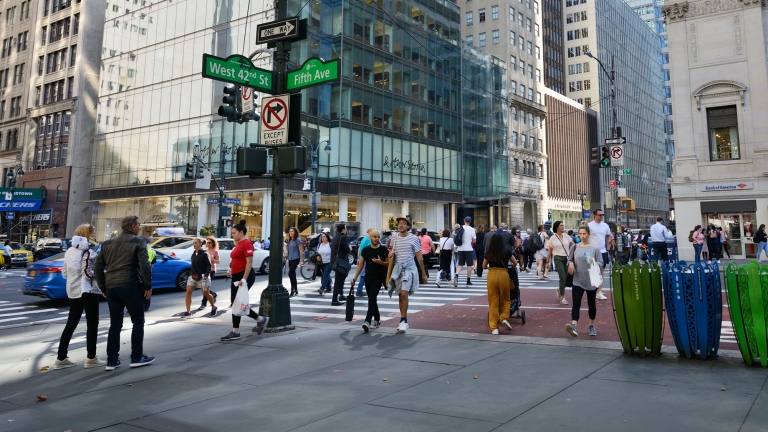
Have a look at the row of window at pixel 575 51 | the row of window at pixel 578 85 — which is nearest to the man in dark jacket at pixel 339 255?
the row of window at pixel 575 51

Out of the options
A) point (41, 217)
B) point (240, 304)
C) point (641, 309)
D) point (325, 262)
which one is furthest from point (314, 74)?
point (41, 217)

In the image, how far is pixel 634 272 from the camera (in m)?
6.54

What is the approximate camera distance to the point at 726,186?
90.2 feet

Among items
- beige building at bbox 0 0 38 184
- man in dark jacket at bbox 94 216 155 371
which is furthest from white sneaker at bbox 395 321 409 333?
beige building at bbox 0 0 38 184

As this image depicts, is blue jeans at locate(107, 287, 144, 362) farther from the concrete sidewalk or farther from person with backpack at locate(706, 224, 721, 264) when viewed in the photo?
person with backpack at locate(706, 224, 721, 264)

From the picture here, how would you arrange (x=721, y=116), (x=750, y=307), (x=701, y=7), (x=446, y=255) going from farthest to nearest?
(x=701, y=7), (x=721, y=116), (x=446, y=255), (x=750, y=307)

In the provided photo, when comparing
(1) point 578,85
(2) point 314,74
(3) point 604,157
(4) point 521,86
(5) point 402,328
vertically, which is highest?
(1) point 578,85

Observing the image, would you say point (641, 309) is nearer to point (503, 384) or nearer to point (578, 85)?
point (503, 384)

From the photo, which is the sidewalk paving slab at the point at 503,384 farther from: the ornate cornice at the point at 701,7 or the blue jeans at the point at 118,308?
the ornate cornice at the point at 701,7

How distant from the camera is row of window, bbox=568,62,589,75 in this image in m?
90.6

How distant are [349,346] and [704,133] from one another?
28.2m

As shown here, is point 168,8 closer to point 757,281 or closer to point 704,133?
point 704,133

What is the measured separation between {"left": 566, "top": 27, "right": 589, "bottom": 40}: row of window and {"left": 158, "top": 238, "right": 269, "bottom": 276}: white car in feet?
278

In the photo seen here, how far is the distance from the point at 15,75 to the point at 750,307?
7940 cm
